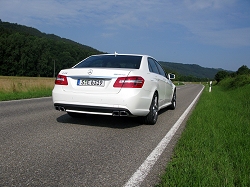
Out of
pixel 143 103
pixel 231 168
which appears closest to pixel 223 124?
pixel 143 103

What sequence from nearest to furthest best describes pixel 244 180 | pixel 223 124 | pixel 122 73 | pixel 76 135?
1. pixel 244 180
2. pixel 76 135
3. pixel 122 73
4. pixel 223 124

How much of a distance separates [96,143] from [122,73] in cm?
150

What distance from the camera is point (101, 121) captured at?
19.7ft

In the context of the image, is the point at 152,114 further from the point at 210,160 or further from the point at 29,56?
the point at 29,56

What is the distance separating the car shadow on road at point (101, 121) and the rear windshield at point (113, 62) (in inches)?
50.4

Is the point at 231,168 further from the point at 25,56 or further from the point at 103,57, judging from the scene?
the point at 25,56

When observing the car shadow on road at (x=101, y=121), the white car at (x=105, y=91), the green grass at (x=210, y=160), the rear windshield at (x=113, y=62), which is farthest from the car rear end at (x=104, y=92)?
the green grass at (x=210, y=160)

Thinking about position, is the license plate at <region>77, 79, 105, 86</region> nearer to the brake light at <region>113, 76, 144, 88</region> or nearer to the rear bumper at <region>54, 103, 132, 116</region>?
the brake light at <region>113, 76, 144, 88</region>

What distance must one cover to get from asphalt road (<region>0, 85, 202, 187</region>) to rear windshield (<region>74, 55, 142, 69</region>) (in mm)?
1301

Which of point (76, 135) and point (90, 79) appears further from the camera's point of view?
point (90, 79)

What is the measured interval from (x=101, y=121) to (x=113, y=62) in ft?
4.64

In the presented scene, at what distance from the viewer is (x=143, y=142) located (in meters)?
4.28

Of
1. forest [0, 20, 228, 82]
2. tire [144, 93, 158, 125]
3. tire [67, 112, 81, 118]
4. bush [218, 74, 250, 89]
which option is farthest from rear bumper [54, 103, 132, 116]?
forest [0, 20, 228, 82]

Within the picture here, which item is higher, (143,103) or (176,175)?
(143,103)
